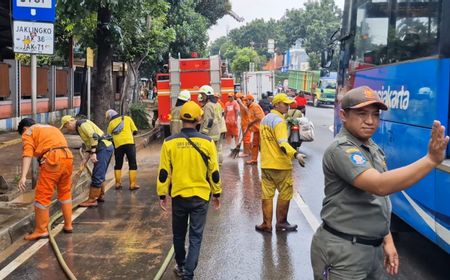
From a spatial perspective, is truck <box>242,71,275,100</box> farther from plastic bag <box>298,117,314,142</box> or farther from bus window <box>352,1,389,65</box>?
bus window <box>352,1,389,65</box>

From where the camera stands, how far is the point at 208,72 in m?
16.6

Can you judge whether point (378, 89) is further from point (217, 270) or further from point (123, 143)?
point (123, 143)

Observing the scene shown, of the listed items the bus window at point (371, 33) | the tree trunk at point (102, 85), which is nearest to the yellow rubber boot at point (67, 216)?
the bus window at point (371, 33)

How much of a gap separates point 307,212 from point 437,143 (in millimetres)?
5508

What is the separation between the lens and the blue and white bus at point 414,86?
455 cm

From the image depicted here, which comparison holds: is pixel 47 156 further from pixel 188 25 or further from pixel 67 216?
pixel 188 25

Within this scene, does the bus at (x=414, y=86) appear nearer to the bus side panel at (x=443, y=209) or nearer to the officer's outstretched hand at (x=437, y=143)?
the bus side panel at (x=443, y=209)

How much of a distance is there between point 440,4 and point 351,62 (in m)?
3.43

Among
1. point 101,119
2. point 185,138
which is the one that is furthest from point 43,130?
point 101,119

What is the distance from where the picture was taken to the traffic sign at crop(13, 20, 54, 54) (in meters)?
8.07

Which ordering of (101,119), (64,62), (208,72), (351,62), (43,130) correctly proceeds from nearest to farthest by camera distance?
(43,130), (351,62), (101,119), (208,72), (64,62)

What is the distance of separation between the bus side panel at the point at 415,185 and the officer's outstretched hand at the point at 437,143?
2.39 metres

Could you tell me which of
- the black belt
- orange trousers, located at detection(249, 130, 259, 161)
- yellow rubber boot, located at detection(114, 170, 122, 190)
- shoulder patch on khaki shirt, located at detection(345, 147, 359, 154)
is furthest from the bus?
orange trousers, located at detection(249, 130, 259, 161)

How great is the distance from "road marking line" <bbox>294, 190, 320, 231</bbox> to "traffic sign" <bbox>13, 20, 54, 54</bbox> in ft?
15.3
